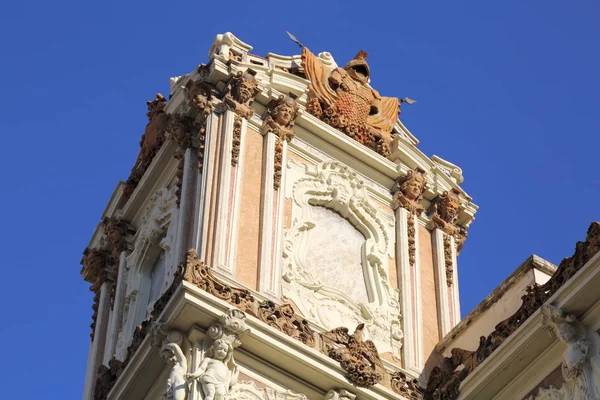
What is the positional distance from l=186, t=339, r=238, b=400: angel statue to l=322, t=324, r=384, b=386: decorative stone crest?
200cm

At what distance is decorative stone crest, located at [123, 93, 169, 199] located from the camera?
1252 inches

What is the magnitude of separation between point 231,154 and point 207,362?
4.88 meters

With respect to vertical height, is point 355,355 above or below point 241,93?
below

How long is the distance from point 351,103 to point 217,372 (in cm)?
860

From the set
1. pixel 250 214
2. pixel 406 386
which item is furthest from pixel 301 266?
pixel 406 386

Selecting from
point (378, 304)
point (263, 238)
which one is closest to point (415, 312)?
point (378, 304)

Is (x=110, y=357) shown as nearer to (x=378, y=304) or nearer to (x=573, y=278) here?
(x=378, y=304)

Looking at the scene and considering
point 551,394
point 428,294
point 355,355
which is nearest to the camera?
point 551,394

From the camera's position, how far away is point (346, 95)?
1284 inches

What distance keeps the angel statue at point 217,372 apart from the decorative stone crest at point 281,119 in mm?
5183

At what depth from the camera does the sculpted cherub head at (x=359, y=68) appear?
33.5 metres

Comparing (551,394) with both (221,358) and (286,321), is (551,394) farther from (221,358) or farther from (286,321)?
(221,358)

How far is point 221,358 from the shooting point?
25.8 m

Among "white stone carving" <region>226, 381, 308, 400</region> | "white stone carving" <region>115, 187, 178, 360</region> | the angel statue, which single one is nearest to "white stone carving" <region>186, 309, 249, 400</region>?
the angel statue
